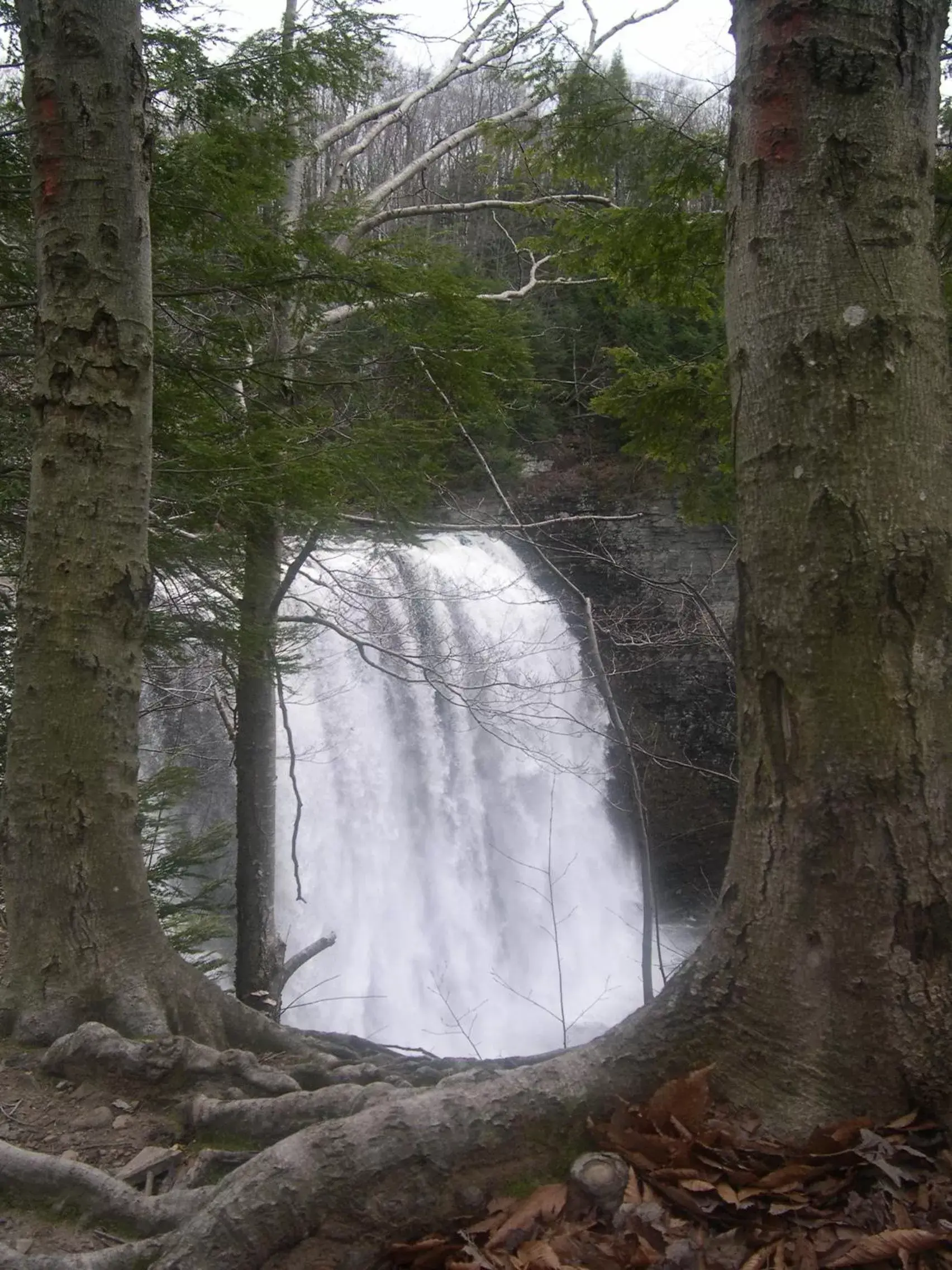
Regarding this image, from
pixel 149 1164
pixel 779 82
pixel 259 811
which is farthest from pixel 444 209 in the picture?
pixel 149 1164

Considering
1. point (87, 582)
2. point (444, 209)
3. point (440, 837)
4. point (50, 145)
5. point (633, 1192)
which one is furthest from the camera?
point (440, 837)

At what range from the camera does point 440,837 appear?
1356 centimetres

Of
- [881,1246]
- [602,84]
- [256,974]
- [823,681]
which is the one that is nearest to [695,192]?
[602,84]

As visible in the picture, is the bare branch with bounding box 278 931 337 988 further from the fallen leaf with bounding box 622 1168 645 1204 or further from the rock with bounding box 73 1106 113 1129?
the fallen leaf with bounding box 622 1168 645 1204

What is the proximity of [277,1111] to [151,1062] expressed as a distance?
1.81 ft

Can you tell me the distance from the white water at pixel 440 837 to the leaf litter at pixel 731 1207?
8.13 m

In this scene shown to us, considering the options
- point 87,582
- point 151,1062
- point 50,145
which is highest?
point 50,145

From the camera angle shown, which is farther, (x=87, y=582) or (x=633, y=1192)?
(x=87, y=582)

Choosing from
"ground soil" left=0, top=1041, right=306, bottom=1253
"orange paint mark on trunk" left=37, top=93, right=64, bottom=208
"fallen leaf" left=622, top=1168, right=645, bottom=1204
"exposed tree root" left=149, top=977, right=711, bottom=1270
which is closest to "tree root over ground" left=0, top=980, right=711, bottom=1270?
"exposed tree root" left=149, top=977, right=711, bottom=1270

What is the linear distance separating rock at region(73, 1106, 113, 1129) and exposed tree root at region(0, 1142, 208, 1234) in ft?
0.88

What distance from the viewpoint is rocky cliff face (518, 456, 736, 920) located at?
1725 centimetres

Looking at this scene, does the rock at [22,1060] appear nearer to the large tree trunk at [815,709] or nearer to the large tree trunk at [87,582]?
the large tree trunk at [87,582]

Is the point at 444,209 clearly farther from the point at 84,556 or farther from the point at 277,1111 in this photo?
the point at 277,1111

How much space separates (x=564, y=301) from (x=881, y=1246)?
69.6 ft
